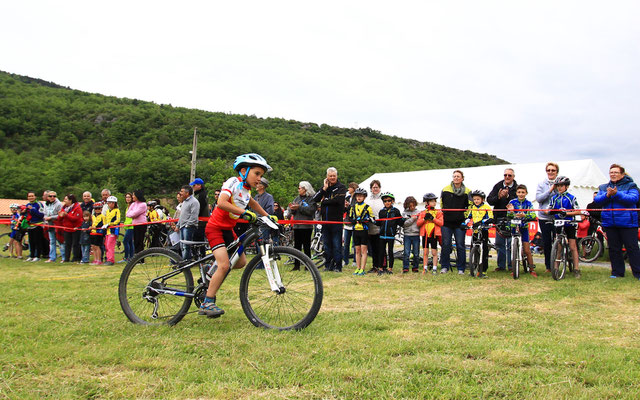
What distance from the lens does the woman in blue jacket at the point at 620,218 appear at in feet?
26.1

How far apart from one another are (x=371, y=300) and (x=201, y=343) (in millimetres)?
2902

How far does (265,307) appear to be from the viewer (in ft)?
14.5

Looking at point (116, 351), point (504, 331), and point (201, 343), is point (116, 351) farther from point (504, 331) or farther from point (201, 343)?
point (504, 331)

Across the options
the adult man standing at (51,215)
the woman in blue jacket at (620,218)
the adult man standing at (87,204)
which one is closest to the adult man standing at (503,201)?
the woman in blue jacket at (620,218)

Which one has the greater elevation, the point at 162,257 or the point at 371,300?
the point at 162,257

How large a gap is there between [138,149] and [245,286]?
6359 cm

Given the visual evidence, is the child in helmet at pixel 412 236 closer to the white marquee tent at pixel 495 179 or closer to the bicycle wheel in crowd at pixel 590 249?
the bicycle wheel in crowd at pixel 590 249

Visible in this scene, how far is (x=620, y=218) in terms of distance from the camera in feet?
26.6

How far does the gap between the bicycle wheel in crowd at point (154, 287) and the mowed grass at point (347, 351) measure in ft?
0.63

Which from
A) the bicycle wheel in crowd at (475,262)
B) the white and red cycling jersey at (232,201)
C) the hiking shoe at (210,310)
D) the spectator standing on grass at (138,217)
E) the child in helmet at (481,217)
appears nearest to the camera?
the hiking shoe at (210,310)

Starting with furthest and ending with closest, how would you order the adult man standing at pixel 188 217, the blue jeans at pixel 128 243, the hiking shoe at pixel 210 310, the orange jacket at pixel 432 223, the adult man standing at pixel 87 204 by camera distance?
1. the adult man standing at pixel 87 204
2. the blue jeans at pixel 128 243
3. the orange jacket at pixel 432 223
4. the adult man standing at pixel 188 217
5. the hiking shoe at pixel 210 310

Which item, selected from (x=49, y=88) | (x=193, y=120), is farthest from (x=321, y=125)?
(x=49, y=88)

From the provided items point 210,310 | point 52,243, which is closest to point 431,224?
point 210,310

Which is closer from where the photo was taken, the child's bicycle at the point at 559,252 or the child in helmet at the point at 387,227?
the child's bicycle at the point at 559,252
